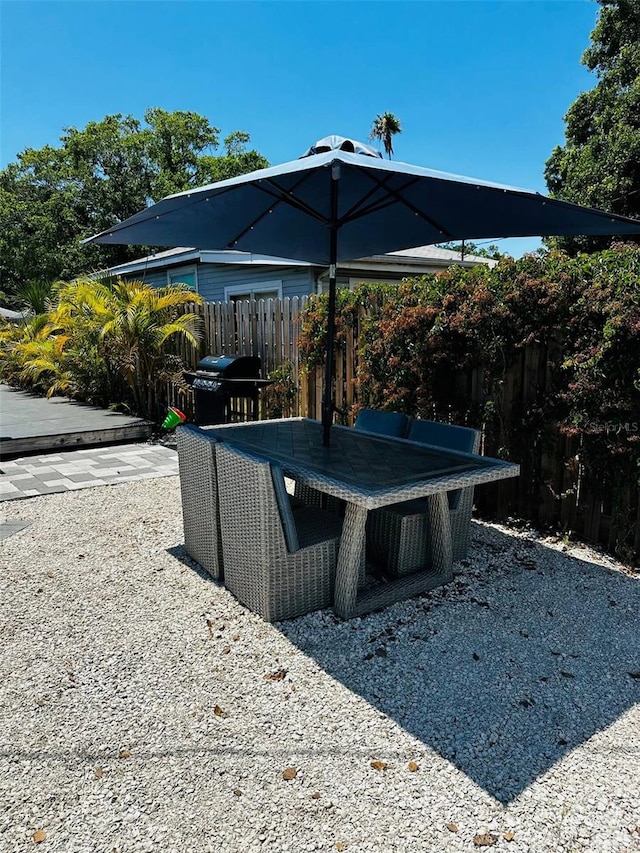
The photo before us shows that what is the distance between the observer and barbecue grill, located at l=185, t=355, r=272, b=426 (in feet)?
22.7

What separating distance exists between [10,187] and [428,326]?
29770 mm

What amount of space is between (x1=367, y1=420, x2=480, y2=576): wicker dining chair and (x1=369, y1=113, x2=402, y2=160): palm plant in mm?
35699

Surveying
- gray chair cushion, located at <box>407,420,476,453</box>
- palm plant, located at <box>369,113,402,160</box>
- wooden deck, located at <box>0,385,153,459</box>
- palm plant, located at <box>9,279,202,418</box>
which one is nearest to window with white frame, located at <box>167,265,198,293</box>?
palm plant, located at <box>9,279,202,418</box>

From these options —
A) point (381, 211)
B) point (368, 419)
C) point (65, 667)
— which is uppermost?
point (381, 211)

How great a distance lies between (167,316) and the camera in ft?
29.1

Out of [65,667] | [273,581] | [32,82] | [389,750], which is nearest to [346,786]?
[389,750]

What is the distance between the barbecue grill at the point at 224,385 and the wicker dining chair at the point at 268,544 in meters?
3.77

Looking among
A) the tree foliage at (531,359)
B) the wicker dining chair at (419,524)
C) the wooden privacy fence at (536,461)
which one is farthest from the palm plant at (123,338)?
the wicker dining chair at (419,524)

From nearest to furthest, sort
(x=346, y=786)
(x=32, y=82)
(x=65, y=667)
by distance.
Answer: (x=346, y=786) < (x=65, y=667) < (x=32, y=82)

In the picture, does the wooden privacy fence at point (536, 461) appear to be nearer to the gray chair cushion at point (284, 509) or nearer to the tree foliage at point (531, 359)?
the tree foliage at point (531, 359)

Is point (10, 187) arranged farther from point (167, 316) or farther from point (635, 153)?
point (635, 153)

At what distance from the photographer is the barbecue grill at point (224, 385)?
6914mm

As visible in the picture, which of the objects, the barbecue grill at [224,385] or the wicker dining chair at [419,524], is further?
the barbecue grill at [224,385]

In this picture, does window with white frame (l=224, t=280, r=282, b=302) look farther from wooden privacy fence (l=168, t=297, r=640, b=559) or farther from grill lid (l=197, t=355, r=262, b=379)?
wooden privacy fence (l=168, t=297, r=640, b=559)
